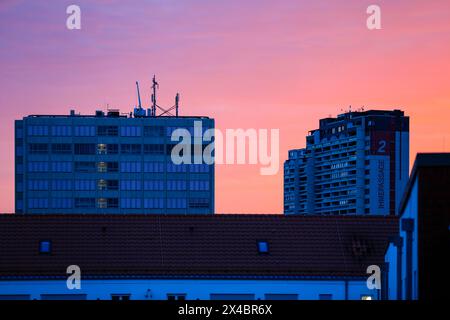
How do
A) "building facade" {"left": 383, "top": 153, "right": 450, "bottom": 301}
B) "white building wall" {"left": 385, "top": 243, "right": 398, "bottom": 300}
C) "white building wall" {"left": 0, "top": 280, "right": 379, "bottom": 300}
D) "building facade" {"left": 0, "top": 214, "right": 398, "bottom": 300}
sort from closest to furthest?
"building facade" {"left": 383, "top": 153, "right": 450, "bottom": 301} < "white building wall" {"left": 385, "top": 243, "right": 398, "bottom": 300} < "white building wall" {"left": 0, "top": 280, "right": 379, "bottom": 300} < "building facade" {"left": 0, "top": 214, "right": 398, "bottom": 300}

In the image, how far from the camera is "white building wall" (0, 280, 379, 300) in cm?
7019

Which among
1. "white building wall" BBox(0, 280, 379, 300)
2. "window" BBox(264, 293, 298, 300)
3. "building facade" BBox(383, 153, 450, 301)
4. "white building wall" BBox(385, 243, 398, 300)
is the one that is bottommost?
"window" BBox(264, 293, 298, 300)

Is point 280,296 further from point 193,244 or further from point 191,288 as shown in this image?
point 193,244

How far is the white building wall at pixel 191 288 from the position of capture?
2763 inches

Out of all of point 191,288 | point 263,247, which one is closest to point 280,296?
point 263,247

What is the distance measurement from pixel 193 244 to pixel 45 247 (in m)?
9.20

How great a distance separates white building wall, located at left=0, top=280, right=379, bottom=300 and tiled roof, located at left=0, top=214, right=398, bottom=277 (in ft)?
1.80

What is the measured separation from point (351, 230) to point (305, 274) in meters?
5.31

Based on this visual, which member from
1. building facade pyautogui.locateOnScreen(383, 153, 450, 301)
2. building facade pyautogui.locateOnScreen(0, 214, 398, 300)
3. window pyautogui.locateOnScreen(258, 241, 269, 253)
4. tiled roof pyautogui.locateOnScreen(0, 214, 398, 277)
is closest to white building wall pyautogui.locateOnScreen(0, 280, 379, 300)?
building facade pyautogui.locateOnScreen(0, 214, 398, 300)

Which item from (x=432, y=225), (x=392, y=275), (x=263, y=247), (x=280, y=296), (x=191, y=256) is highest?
(x=432, y=225)

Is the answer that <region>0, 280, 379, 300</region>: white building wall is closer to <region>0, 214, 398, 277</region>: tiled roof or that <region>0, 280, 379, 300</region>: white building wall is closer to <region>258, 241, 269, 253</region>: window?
<region>0, 214, 398, 277</region>: tiled roof

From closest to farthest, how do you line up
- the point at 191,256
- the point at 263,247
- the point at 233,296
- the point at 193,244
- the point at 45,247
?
the point at 233,296 < the point at 191,256 < the point at 45,247 < the point at 193,244 < the point at 263,247

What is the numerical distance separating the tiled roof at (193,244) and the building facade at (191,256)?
6 centimetres

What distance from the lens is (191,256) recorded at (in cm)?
7262
